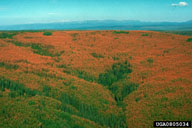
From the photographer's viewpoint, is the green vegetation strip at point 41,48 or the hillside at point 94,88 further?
the green vegetation strip at point 41,48

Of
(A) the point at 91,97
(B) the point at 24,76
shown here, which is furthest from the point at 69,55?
(A) the point at 91,97

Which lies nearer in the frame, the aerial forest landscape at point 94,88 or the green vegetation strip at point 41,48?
the aerial forest landscape at point 94,88

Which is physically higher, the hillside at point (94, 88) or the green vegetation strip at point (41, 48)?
A: the green vegetation strip at point (41, 48)

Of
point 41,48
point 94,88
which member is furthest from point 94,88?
point 41,48

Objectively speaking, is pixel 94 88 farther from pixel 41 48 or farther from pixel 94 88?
pixel 41 48

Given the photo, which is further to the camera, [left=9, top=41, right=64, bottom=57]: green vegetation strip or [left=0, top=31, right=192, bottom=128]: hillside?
[left=9, top=41, right=64, bottom=57]: green vegetation strip

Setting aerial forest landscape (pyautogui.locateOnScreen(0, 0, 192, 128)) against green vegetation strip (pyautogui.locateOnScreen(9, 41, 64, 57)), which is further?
green vegetation strip (pyautogui.locateOnScreen(9, 41, 64, 57))

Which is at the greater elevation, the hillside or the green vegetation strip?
the green vegetation strip

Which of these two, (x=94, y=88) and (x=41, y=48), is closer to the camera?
(x=94, y=88)
